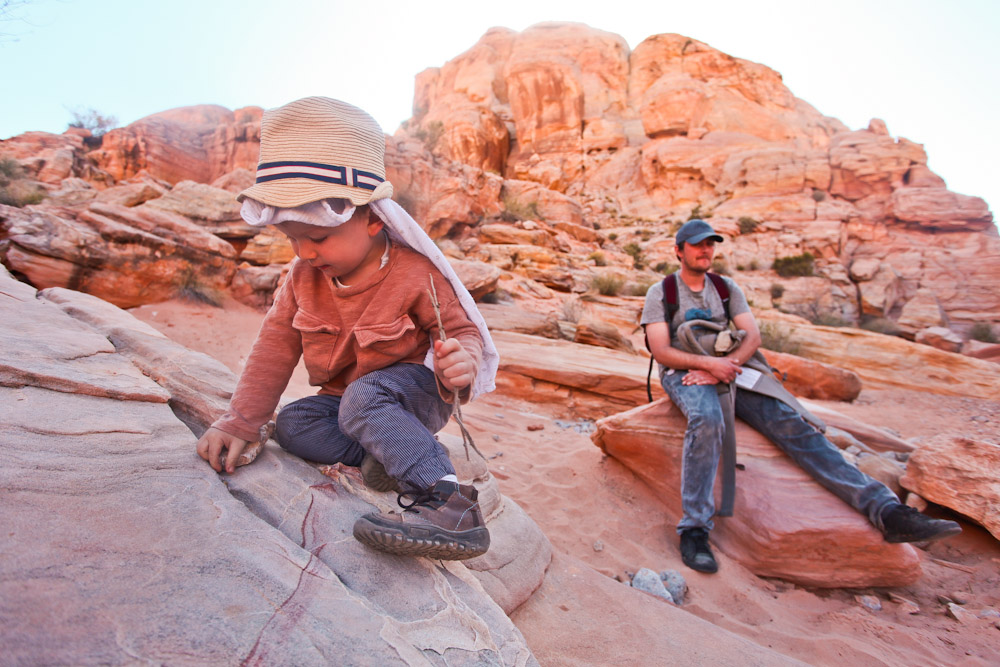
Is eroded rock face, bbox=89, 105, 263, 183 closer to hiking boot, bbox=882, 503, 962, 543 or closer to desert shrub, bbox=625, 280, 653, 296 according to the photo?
desert shrub, bbox=625, 280, 653, 296

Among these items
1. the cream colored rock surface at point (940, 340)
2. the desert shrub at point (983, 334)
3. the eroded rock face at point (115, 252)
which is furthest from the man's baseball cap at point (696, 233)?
the desert shrub at point (983, 334)

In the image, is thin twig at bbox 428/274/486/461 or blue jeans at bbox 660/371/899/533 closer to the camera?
thin twig at bbox 428/274/486/461

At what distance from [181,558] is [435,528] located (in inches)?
22.4

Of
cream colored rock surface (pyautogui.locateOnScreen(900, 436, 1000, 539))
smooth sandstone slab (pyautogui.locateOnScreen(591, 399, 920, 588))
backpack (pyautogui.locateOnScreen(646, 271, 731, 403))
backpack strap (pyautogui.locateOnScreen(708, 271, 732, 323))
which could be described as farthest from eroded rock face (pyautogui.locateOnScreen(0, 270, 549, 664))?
cream colored rock surface (pyautogui.locateOnScreen(900, 436, 1000, 539))

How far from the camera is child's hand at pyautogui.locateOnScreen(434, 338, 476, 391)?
136cm

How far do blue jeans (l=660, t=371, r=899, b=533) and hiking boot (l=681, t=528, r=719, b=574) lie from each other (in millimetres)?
46

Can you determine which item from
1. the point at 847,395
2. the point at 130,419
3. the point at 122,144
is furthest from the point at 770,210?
the point at 122,144

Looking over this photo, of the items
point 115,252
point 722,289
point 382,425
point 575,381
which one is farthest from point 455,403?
point 115,252

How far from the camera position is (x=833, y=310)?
1645 cm

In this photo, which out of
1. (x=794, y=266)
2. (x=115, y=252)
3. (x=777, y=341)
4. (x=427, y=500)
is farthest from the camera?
(x=794, y=266)

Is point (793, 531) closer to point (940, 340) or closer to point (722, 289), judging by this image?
point (722, 289)

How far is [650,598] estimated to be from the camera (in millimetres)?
1833

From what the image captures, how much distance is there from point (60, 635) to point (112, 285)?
732 cm

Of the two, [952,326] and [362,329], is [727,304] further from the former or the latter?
[952,326]
